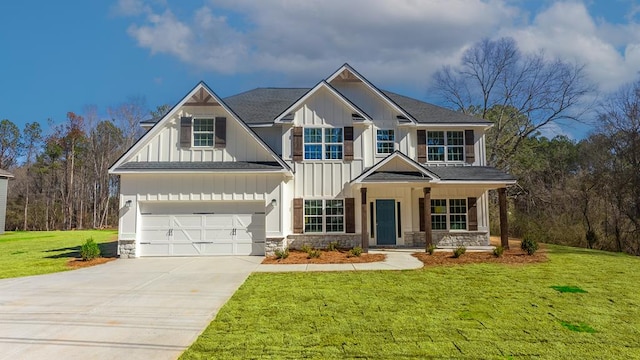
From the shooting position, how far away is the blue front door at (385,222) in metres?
16.5

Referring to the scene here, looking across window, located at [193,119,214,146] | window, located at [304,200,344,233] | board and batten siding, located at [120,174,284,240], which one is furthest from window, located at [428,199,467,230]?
window, located at [193,119,214,146]

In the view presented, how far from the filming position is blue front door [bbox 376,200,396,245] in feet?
54.0

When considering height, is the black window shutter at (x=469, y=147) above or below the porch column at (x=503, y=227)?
above

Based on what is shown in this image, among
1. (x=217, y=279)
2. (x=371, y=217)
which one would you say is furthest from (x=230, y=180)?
(x=371, y=217)

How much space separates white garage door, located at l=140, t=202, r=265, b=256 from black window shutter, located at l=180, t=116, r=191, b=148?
2478mm

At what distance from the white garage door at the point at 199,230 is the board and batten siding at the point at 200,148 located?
1.86 meters

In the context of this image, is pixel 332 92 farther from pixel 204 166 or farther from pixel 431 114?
pixel 204 166

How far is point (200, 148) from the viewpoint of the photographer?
1483 centimetres

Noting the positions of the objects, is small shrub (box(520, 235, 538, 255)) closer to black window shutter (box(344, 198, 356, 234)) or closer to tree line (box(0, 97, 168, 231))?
black window shutter (box(344, 198, 356, 234))

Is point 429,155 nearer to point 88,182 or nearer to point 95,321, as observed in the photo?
point 95,321

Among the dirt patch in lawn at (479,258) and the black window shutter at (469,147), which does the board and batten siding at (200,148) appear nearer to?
the dirt patch in lawn at (479,258)

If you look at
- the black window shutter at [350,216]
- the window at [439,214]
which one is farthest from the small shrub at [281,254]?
the window at [439,214]

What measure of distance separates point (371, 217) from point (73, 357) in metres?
13.1

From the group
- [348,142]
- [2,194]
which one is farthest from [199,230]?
[2,194]
